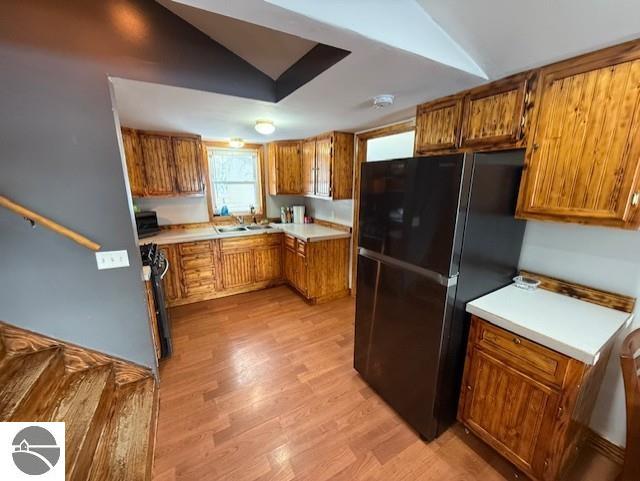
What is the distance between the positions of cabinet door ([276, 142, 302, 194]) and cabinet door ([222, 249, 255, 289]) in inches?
44.7

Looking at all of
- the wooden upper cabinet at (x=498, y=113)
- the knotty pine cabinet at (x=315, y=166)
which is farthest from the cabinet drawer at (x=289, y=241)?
the wooden upper cabinet at (x=498, y=113)

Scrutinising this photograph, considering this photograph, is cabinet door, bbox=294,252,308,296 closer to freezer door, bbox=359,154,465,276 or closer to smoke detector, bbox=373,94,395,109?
freezer door, bbox=359,154,465,276

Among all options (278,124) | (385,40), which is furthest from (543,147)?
(278,124)

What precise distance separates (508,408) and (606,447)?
82 cm

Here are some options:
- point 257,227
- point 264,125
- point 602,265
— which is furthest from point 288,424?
point 257,227

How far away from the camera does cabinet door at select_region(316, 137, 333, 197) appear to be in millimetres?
3219

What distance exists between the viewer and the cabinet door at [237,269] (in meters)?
3.56

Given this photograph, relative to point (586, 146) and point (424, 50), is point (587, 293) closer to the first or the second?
point (586, 146)

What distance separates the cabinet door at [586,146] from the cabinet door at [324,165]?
84.2 inches

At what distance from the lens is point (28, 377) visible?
1.47 metres

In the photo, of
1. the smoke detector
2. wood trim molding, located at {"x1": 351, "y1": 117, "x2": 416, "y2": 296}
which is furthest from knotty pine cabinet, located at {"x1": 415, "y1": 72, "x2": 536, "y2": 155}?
wood trim molding, located at {"x1": 351, "y1": 117, "x2": 416, "y2": 296}

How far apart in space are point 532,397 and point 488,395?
243mm

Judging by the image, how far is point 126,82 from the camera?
162 centimetres

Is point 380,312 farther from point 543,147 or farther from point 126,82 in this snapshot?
point 126,82
